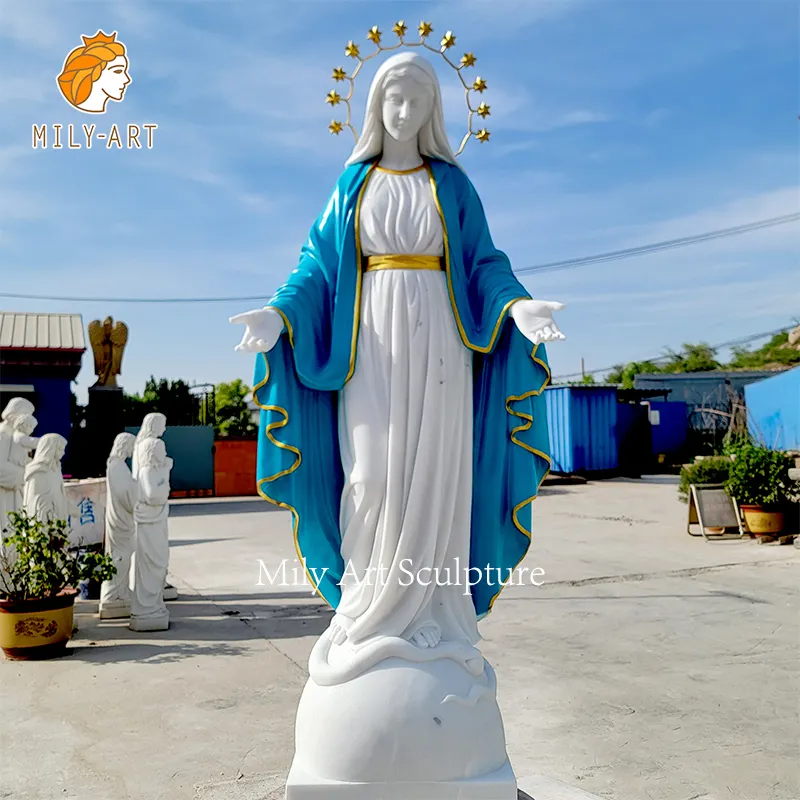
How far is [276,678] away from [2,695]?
5.65 ft

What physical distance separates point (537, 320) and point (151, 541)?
17.2ft

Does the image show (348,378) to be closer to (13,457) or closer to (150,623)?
(150,623)

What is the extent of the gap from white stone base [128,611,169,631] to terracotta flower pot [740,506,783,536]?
8.10 metres

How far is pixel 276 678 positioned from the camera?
535 cm

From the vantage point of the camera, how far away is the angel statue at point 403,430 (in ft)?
8.84

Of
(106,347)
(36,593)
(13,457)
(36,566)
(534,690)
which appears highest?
(106,347)

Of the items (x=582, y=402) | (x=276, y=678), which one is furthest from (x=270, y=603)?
(x=582, y=402)

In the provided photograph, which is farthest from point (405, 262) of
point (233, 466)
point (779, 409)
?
point (233, 466)

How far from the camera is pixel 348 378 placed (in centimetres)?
290

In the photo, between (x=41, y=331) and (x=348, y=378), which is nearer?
(x=348, y=378)

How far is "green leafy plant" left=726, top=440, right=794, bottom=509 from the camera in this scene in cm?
1087

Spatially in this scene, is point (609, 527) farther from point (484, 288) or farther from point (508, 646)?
point (484, 288)

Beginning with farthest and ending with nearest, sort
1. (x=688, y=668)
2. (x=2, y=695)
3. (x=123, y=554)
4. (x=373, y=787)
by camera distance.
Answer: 1. (x=123, y=554)
2. (x=688, y=668)
3. (x=2, y=695)
4. (x=373, y=787)

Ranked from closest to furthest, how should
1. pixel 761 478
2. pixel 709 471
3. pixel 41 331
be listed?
pixel 761 478
pixel 709 471
pixel 41 331
